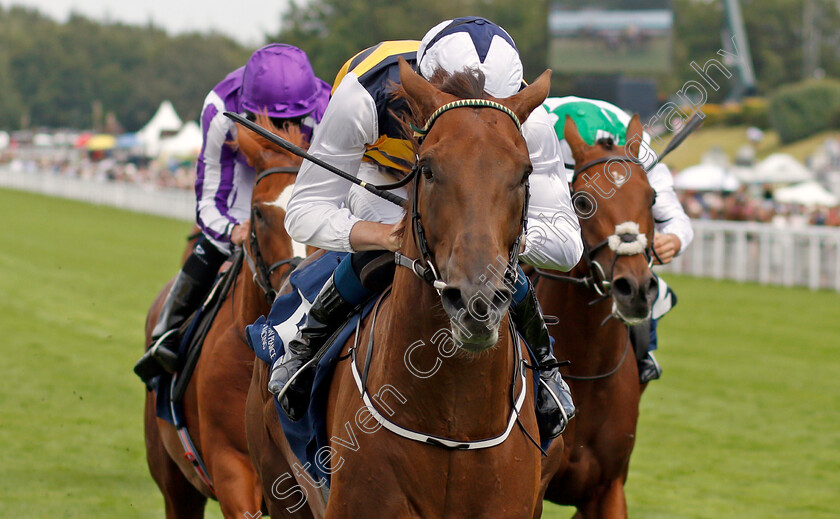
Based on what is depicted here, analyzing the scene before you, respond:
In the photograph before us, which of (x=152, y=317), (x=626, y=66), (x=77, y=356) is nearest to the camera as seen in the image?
(x=152, y=317)

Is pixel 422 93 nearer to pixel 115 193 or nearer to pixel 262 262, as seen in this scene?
pixel 262 262

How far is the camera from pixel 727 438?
8.72 metres

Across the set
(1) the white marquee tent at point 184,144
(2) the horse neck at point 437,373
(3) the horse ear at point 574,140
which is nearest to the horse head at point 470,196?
(2) the horse neck at point 437,373

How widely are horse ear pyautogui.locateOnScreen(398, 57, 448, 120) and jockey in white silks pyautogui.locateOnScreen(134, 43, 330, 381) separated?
2357mm

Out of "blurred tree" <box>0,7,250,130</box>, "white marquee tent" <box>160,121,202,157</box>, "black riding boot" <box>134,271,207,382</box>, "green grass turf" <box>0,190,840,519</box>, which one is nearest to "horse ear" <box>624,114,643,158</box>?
"black riding boot" <box>134,271,207,382</box>

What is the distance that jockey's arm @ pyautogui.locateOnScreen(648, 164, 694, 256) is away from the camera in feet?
17.4

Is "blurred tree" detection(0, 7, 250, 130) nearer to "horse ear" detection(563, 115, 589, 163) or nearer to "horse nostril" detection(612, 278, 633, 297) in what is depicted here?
"horse ear" detection(563, 115, 589, 163)

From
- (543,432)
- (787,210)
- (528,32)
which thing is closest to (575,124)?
(543,432)

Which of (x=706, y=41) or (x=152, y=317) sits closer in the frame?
(x=152, y=317)

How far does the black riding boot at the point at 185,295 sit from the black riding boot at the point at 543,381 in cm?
243

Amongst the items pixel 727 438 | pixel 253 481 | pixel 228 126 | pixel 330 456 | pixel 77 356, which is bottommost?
pixel 77 356

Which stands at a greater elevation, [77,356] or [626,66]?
[626,66]

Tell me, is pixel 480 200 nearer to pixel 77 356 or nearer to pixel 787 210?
pixel 77 356

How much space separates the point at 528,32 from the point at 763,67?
684 inches
